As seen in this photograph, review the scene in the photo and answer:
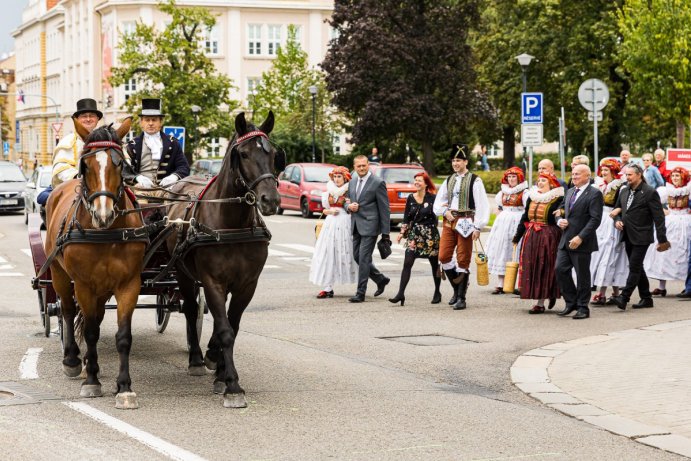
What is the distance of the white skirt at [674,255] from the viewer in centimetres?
1692

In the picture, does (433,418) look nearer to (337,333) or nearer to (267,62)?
(337,333)

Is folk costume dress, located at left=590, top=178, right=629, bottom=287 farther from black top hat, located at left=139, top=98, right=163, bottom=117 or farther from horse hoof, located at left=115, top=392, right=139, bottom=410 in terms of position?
horse hoof, located at left=115, top=392, right=139, bottom=410

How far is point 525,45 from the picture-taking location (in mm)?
56781

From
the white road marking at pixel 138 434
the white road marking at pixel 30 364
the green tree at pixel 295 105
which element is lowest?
the white road marking at pixel 30 364

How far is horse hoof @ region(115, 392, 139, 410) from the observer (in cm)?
830

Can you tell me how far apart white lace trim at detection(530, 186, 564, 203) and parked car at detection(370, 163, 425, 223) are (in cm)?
1649

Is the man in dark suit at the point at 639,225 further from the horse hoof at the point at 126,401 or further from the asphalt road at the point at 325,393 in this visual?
the horse hoof at the point at 126,401

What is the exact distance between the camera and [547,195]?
48.9ft

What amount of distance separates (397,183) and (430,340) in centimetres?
2030

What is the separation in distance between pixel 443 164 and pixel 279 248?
45747 mm

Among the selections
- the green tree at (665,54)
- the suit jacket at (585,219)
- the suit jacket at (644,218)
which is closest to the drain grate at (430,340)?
the suit jacket at (585,219)

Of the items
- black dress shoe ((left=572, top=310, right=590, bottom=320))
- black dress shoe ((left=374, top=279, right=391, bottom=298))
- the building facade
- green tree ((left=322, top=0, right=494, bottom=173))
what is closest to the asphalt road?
black dress shoe ((left=572, top=310, right=590, bottom=320))

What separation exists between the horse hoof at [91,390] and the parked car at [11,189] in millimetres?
33878

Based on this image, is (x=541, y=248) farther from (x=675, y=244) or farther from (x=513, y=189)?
(x=675, y=244)
